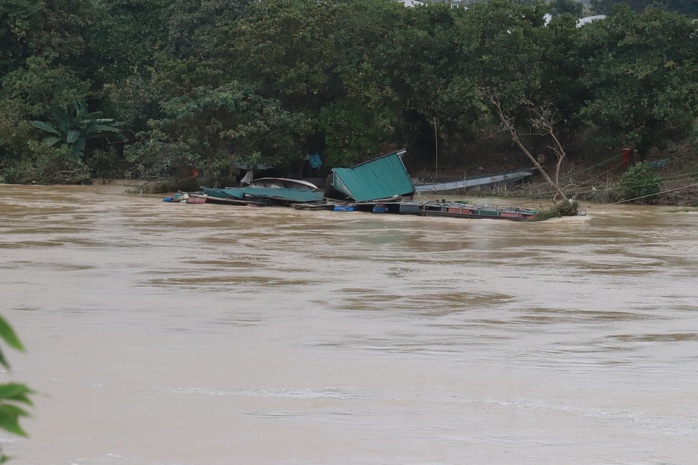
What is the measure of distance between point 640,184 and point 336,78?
32.7 feet

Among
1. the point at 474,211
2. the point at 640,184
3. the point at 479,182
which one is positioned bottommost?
the point at 474,211

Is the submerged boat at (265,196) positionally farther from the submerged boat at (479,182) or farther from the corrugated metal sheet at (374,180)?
the submerged boat at (479,182)

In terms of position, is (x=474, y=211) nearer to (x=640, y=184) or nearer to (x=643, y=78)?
(x=640, y=184)

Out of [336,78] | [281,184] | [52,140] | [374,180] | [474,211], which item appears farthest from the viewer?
[52,140]

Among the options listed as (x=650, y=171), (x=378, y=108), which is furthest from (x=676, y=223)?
(x=378, y=108)

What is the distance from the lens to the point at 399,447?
605 centimetres

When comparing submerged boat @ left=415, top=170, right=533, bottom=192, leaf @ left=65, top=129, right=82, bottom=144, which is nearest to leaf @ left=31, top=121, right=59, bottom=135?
leaf @ left=65, top=129, right=82, bottom=144

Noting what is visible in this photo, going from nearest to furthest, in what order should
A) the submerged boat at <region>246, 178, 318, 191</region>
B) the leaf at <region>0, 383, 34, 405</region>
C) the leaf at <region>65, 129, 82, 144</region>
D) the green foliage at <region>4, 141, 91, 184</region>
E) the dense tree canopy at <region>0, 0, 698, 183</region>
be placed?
1. the leaf at <region>0, 383, 34, 405</region>
2. the submerged boat at <region>246, 178, 318, 191</region>
3. the dense tree canopy at <region>0, 0, 698, 183</region>
4. the green foliage at <region>4, 141, 91, 184</region>
5. the leaf at <region>65, 129, 82, 144</region>

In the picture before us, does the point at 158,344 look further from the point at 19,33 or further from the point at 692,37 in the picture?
the point at 19,33

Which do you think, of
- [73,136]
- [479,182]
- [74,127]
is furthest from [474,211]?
[74,127]

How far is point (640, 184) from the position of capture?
27.9 meters

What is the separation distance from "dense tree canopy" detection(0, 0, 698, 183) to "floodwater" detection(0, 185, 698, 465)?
404 inches

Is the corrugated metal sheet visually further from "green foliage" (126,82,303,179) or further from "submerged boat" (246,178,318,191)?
"green foliage" (126,82,303,179)

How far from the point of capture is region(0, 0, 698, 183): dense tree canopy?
29.3 metres
